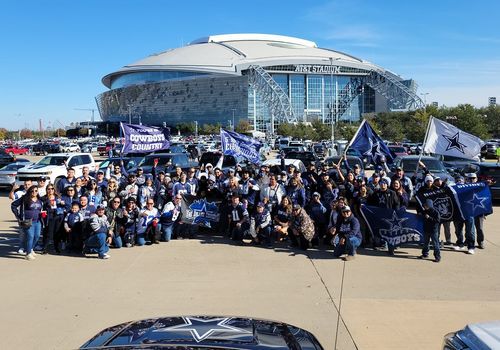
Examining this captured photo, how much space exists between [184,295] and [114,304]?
41.9 inches

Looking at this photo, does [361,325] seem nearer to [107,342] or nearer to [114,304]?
[114,304]

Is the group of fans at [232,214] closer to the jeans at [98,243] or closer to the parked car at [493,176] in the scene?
the jeans at [98,243]

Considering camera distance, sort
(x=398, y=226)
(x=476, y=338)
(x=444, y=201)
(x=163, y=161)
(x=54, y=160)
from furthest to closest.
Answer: (x=54, y=160) < (x=163, y=161) < (x=444, y=201) < (x=398, y=226) < (x=476, y=338)

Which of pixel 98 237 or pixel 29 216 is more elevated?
pixel 29 216

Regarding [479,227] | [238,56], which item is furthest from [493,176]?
[238,56]

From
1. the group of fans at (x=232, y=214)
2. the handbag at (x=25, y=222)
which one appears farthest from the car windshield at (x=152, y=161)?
the handbag at (x=25, y=222)

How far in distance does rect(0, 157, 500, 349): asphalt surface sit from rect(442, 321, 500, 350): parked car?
1.87 m

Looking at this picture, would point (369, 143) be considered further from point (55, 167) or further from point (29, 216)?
point (55, 167)

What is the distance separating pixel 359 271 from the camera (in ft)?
30.1

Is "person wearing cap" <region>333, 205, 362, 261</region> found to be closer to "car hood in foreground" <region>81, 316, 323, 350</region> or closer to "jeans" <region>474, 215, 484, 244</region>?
"jeans" <region>474, 215, 484, 244</region>

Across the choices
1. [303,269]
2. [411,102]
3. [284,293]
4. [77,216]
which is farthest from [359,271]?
[411,102]

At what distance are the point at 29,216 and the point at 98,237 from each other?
141 centimetres

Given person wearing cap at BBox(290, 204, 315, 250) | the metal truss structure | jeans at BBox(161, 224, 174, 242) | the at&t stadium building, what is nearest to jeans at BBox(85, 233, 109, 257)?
jeans at BBox(161, 224, 174, 242)

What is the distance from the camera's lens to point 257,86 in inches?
4771
